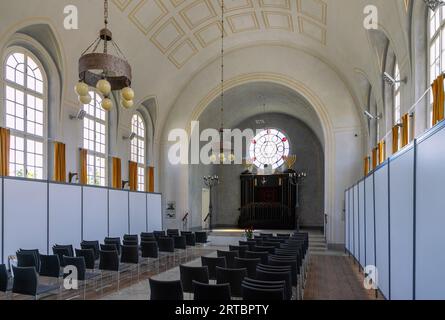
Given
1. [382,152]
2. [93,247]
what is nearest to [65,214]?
[93,247]

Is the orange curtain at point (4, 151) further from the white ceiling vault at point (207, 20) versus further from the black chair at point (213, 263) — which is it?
the black chair at point (213, 263)

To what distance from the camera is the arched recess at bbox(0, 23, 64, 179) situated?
37.0 feet

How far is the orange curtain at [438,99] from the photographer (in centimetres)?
673

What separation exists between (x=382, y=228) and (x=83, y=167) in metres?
10.3

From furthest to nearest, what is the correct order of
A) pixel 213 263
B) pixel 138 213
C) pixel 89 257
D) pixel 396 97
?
pixel 138 213, pixel 396 97, pixel 89 257, pixel 213 263

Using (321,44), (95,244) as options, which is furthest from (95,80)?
(321,44)

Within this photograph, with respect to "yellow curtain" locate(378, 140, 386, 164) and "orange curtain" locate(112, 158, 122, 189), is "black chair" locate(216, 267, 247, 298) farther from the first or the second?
"orange curtain" locate(112, 158, 122, 189)

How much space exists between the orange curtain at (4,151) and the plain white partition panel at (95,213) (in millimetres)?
2102

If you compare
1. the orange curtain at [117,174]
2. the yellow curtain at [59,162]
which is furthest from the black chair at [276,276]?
the orange curtain at [117,174]

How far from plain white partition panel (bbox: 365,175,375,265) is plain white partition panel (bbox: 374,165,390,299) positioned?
0.54 meters

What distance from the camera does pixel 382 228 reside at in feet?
21.8

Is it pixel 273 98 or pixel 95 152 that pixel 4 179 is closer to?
pixel 95 152

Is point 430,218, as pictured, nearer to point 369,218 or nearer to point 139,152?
point 369,218
